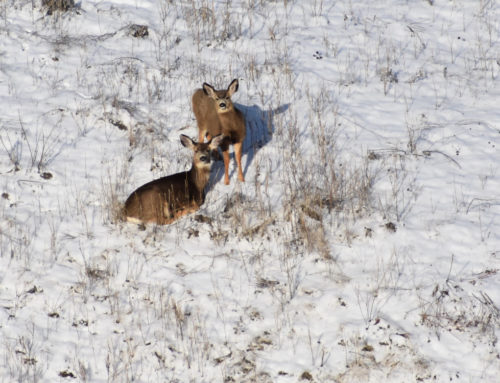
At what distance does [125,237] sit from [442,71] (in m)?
6.36

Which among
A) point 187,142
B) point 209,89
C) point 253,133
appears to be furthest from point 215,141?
point 253,133

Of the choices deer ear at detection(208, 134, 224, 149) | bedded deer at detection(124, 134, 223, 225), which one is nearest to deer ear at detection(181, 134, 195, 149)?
bedded deer at detection(124, 134, 223, 225)

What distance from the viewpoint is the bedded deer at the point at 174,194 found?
8203 millimetres

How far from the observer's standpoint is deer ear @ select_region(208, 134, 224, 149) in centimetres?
896

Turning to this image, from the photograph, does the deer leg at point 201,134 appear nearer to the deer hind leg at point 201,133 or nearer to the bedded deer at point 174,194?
the deer hind leg at point 201,133

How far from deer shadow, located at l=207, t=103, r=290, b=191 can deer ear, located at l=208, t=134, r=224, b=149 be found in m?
0.56

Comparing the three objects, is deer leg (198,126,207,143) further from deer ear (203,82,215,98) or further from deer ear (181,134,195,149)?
deer ear (181,134,195,149)

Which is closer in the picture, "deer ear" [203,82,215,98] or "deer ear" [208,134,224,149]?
"deer ear" [208,134,224,149]

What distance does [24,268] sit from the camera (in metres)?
7.49

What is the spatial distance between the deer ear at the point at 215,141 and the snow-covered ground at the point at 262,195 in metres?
0.56

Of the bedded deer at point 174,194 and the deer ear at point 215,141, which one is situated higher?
the deer ear at point 215,141

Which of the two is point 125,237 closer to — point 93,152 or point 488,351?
point 93,152

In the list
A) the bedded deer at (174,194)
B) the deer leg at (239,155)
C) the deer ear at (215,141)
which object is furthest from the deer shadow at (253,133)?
the deer ear at (215,141)

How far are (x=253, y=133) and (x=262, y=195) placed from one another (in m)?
1.58
